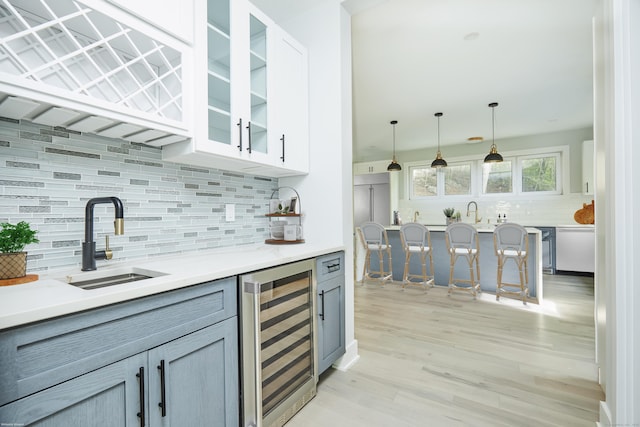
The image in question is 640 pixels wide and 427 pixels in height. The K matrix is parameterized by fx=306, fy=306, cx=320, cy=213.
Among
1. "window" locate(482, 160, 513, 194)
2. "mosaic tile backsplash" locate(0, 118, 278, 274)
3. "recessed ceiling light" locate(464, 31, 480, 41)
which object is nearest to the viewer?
"mosaic tile backsplash" locate(0, 118, 278, 274)

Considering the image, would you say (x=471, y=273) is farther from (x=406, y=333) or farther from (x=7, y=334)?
(x=7, y=334)

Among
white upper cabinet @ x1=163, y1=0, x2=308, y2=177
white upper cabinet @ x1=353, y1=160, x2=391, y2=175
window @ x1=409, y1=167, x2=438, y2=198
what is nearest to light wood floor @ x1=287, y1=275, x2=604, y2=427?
white upper cabinet @ x1=163, y1=0, x2=308, y2=177

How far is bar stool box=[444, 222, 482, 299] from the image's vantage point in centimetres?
395

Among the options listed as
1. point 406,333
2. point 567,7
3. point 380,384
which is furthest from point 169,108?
point 567,7

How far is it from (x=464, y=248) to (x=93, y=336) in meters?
4.17

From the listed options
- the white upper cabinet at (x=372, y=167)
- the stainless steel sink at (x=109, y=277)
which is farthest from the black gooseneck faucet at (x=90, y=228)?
the white upper cabinet at (x=372, y=167)

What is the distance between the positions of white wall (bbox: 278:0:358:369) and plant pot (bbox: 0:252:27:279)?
1.61m

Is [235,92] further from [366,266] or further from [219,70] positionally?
[366,266]

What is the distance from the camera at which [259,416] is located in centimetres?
136

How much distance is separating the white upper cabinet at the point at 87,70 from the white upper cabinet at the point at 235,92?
8cm

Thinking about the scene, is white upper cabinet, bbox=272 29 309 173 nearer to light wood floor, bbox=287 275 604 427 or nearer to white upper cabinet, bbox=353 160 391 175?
light wood floor, bbox=287 275 604 427

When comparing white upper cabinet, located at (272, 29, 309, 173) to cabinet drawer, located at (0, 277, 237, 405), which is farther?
white upper cabinet, located at (272, 29, 309, 173)

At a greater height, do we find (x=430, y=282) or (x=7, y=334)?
(x=7, y=334)

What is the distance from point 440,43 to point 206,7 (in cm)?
228
